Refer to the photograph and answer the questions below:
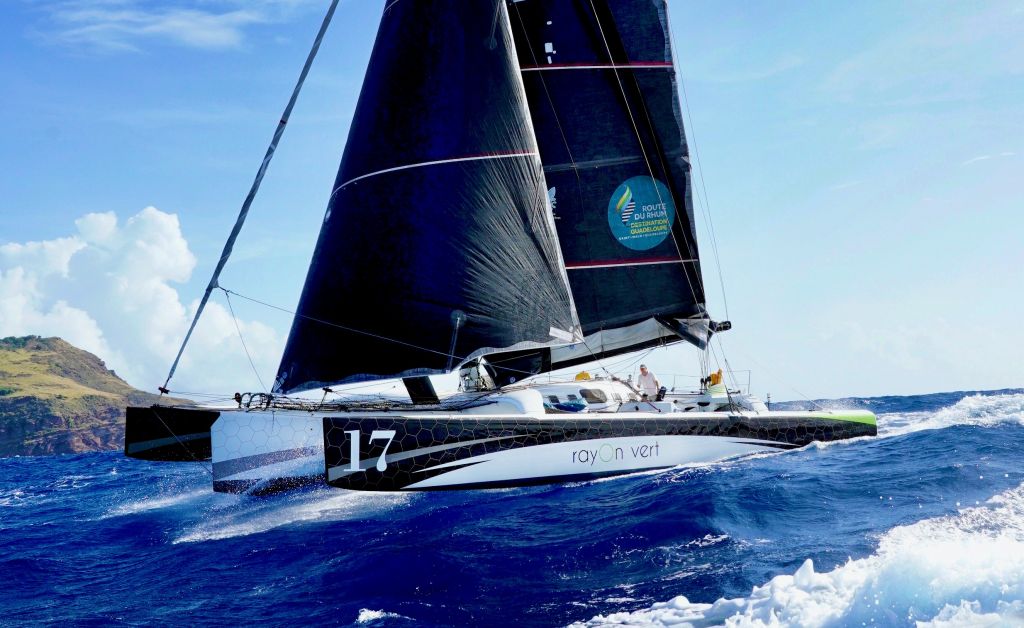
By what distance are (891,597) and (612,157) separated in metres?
13.1

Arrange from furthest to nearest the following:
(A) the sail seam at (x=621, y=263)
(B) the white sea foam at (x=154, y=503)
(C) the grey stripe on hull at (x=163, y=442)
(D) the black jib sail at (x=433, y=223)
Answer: (A) the sail seam at (x=621, y=263)
(B) the white sea foam at (x=154, y=503)
(D) the black jib sail at (x=433, y=223)
(C) the grey stripe on hull at (x=163, y=442)

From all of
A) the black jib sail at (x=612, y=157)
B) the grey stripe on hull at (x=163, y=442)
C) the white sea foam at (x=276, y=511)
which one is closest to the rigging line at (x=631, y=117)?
the black jib sail at (x=612, y=157)

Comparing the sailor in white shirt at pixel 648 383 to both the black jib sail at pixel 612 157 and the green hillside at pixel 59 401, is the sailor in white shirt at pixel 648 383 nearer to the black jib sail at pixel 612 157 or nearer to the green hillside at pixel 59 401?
the black jib sail at pixel 612 157

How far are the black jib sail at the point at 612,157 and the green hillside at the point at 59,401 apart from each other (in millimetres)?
62364

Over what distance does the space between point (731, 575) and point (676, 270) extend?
11323 mm

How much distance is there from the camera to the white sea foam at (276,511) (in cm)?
1174

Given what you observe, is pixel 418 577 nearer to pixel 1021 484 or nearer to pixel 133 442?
pixel 133 442

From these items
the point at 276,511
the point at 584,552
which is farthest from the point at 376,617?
the point at 276,511

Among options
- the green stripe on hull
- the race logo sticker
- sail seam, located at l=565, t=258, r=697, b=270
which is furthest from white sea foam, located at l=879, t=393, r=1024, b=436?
the race logo sticker

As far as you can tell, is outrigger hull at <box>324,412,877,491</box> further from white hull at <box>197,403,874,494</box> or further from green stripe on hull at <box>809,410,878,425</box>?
green stripe on hull at <box>809,410,878,425</box>

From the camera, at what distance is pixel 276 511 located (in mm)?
12727

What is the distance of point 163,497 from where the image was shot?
52.4ft

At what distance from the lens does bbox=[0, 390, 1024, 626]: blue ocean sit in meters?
6.41

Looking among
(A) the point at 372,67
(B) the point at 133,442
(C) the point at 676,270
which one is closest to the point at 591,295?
(C) the point at 676,270
